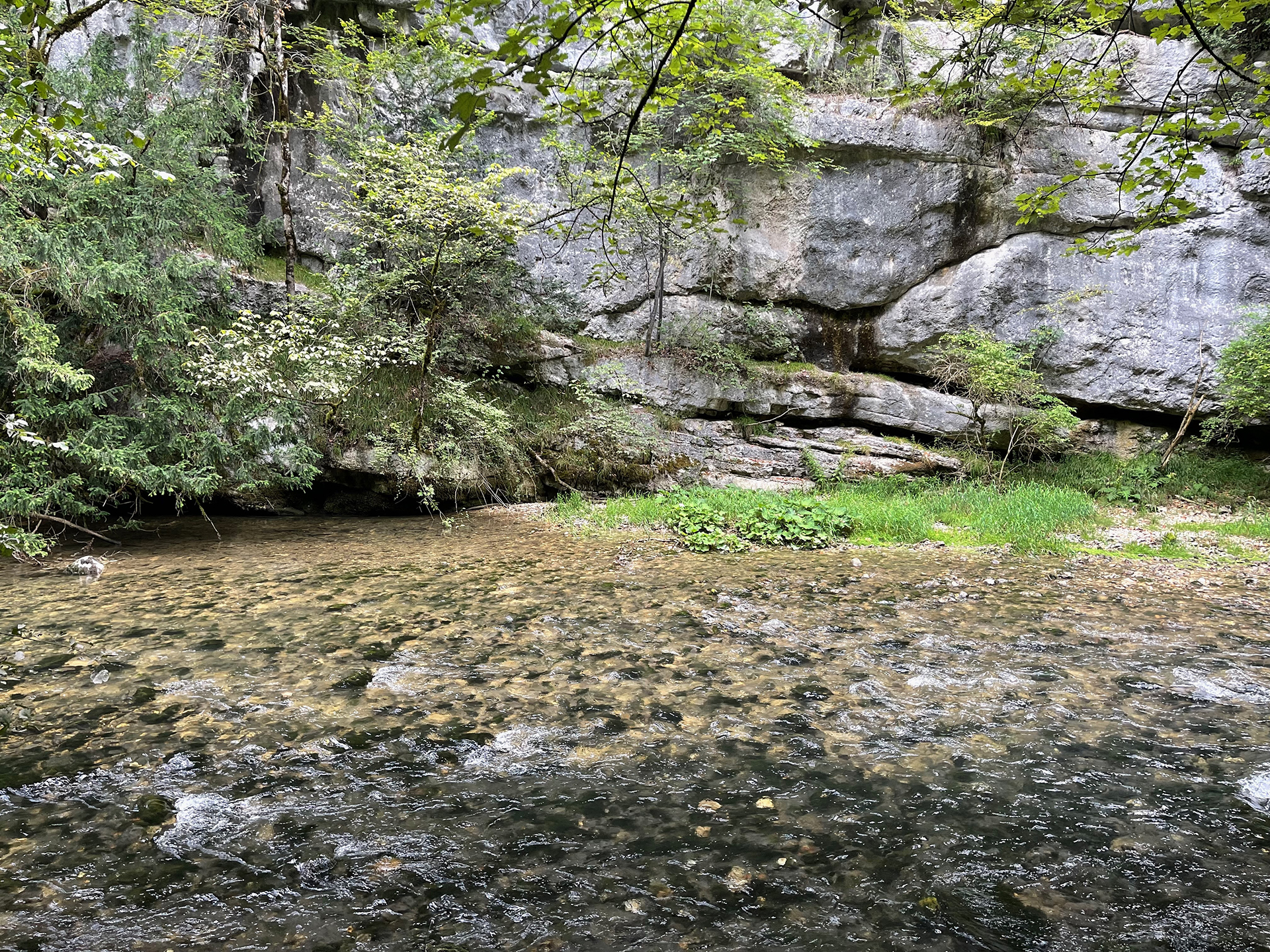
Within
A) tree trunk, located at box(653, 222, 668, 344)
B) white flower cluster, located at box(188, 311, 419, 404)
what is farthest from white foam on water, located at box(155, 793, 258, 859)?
A: tree trunk, located at box(653, 222, 668, 344)

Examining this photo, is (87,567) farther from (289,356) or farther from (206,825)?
(206,825)

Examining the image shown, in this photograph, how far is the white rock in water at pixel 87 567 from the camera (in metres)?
6.97

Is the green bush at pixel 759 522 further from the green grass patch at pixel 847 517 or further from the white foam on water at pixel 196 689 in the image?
the white foam on water at pixel 196 689

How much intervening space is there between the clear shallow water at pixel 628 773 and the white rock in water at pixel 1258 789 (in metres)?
0.01

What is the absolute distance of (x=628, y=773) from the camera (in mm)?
3334

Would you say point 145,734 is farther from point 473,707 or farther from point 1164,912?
point 1164,912

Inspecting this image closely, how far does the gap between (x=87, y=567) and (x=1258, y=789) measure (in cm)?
970

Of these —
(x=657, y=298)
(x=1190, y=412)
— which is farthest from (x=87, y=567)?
(x=1190, y=412)

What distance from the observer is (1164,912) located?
237 cm

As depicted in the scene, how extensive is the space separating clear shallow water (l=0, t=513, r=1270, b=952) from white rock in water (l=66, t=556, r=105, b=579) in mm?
736

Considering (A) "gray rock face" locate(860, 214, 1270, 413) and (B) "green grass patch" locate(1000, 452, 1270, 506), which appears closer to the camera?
(B) "green grass patch" locate(1000, 452, 1270, 506)

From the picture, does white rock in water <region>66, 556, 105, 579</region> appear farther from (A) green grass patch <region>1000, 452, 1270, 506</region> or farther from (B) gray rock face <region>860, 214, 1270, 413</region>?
(B) gray rock face <region>860, 214, 1270, 413</region>

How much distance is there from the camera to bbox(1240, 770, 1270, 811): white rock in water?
9.90ft

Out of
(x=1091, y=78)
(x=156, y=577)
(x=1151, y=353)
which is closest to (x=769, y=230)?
(x=1151, y=353)
